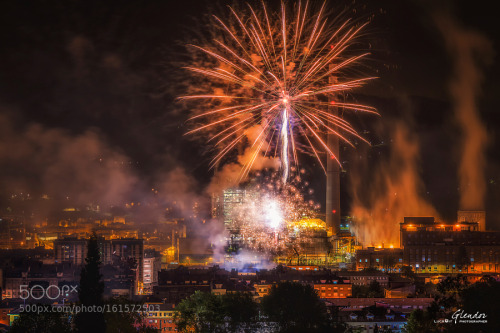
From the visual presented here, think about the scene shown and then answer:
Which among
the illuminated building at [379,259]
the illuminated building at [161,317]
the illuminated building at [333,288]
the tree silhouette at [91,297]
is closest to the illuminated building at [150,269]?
the illuminated building at [379,259]

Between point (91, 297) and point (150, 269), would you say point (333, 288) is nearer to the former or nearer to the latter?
point (150, 269)

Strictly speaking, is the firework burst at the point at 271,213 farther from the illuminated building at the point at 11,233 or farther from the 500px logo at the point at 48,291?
the illuminated building at the point at 11,233

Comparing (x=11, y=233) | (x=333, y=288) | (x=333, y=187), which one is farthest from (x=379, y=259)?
(x=11, y=233)

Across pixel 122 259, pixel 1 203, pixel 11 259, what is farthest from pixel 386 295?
pixel 1 203

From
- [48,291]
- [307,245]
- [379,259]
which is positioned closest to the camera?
[48,291]

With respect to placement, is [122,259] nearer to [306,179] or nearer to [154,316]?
[306,179]

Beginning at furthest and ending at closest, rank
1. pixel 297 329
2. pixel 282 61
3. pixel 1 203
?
pixel 1 203 → pixel 282 61 → pixel 297 329

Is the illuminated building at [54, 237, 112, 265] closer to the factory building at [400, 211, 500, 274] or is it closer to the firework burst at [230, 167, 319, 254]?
the firework burst at [230, 167, 319, 254]
